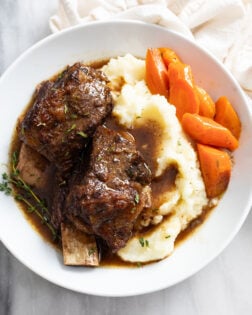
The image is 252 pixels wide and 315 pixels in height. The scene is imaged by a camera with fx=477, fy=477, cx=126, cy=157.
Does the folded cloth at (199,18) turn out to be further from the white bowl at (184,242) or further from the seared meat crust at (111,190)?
the seared meat crust at (111,190)

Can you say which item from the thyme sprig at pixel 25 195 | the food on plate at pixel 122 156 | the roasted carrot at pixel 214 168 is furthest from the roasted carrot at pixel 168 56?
the thyme sprig at pixel 25 195

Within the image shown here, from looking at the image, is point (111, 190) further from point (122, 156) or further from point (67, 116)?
point (67, 116)

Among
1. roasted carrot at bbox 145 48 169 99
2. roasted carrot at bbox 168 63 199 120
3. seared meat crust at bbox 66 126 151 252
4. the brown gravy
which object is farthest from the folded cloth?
seared meat crust at bbox 66 126 151 252

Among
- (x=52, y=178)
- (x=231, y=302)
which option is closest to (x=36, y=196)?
(x=52, y=178)

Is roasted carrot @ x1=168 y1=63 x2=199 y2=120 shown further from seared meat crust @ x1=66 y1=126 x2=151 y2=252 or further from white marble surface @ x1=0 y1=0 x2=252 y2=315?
white marble surface @ x1=0 y1=0 x2=252 y2=315

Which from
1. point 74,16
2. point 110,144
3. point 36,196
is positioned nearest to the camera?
point 110,144

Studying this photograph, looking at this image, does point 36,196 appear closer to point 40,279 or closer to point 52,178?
point 52,178
